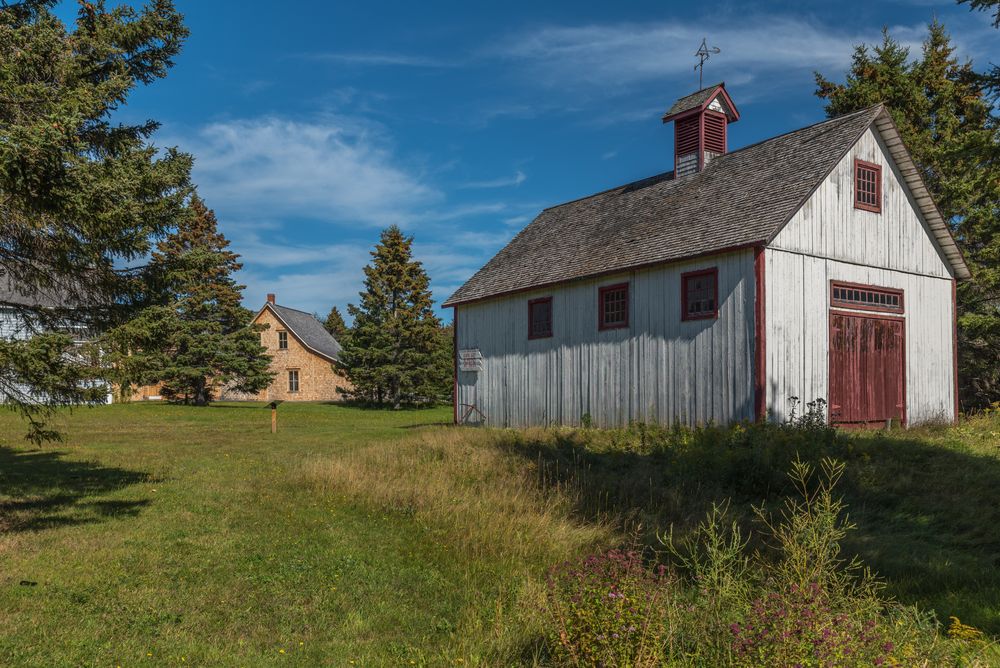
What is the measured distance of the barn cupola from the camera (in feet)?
70.0

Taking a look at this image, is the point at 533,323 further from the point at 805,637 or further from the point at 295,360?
the point at 295,360

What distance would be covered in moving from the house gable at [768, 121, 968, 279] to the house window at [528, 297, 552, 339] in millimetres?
7173

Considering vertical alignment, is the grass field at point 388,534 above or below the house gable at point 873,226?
below

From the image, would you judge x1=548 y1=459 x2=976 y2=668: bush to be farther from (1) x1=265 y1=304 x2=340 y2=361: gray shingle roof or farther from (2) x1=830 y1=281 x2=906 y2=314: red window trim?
(1) x1=265 y1=304 x2=340 y2=361: gray shingle roof

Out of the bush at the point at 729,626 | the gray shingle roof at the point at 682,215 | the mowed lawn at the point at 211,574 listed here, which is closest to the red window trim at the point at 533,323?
the gray shingle roof at the point at 682,215

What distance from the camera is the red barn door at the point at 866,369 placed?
16984mm

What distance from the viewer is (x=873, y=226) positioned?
59.3 ft

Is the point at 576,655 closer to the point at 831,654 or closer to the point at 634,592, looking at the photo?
the point at 634,592

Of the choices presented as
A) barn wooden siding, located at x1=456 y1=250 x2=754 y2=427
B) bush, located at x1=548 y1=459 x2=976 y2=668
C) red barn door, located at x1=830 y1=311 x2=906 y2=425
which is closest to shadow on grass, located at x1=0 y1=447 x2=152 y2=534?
bush, located at x1=548 y1=459 x2=976 y2=668

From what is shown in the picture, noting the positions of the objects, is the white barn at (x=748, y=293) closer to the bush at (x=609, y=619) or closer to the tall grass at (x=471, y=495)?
the tall grass at (x=471, y=495)

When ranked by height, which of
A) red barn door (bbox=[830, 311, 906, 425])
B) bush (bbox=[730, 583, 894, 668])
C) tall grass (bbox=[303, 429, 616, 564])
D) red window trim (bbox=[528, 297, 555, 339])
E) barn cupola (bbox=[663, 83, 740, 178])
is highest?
barn cupola (bbox=[663, 83, 740, 178])

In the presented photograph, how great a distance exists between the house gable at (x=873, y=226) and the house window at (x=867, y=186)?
0.28ft

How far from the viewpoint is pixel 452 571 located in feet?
25.3

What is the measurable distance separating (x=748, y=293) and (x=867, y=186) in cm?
518
